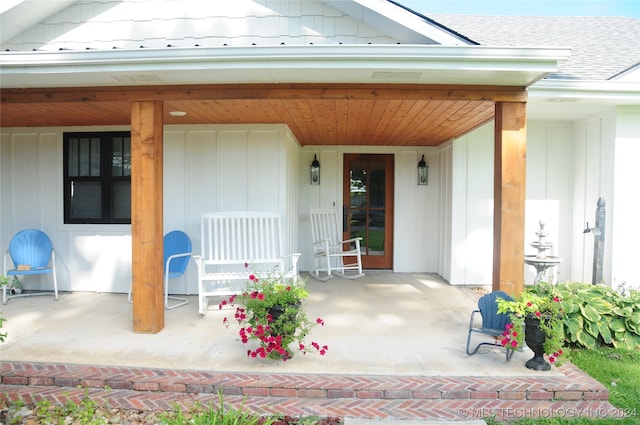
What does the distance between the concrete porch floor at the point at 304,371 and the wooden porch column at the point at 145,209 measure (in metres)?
0.28

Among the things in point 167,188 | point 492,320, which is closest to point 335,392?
point 492,320

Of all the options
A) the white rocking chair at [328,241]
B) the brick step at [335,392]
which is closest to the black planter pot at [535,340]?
the brick step at [335,392]

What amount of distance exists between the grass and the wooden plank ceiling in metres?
2.40

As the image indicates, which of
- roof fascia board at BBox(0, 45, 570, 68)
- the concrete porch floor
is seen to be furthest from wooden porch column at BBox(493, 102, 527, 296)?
the concrete porch floor

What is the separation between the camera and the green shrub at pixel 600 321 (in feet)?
12.0

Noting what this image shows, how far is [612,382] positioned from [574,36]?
17.2 ft

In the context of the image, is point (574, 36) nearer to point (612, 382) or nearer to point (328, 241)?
point (328, 241)

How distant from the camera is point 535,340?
9.78 feet

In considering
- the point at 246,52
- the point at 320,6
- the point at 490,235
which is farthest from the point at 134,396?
the point at 490,235

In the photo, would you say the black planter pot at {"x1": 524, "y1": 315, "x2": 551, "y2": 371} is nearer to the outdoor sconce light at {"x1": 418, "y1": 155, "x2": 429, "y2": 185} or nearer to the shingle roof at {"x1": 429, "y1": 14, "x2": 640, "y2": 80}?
the shingle roof at {"x1": 429, "y1": 14, "x2": 640, "y2": 80}

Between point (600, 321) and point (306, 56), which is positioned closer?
point (306, 56)

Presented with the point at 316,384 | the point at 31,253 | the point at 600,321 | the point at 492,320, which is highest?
the point at 31,253

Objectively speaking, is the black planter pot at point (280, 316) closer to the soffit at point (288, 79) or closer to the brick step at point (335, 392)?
the brick step at point (335, 392)

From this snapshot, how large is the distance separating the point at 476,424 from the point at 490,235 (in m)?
3.95
